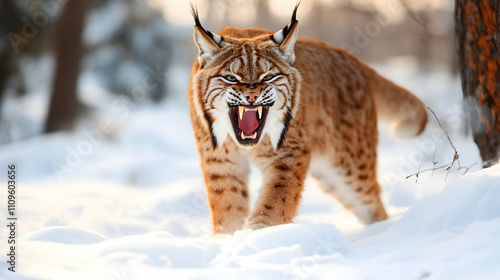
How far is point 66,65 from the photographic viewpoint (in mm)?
11344

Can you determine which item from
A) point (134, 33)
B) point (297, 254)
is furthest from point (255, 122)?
point (134, 33)

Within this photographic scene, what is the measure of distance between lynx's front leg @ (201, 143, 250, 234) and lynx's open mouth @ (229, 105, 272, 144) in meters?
0.38

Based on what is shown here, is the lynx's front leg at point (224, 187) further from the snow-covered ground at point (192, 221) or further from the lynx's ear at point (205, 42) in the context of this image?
the lynx's ear at point (205, 42)

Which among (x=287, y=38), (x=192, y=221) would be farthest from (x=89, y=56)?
(x=287, y=38)

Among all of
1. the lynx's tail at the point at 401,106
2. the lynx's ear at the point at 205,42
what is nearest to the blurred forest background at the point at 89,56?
the lynx's tail at the point at 401,106

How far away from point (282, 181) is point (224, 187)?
0.43 metres

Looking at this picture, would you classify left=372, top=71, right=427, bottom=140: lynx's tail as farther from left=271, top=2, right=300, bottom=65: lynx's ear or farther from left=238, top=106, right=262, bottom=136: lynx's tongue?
left=238, top=106, right=262, bottom=136: lynx's tongue

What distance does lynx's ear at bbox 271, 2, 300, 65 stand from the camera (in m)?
3.74

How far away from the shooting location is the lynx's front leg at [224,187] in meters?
Answer: 4.08

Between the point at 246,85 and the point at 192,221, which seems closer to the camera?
the point at 246,85

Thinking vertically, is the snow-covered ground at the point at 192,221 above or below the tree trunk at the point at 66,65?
below

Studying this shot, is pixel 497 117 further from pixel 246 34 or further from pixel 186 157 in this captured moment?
pixel 186 157

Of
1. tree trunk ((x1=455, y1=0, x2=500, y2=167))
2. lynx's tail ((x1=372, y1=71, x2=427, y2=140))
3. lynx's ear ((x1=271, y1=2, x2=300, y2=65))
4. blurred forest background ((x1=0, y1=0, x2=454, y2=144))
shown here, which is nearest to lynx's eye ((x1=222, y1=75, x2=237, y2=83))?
lynx's ear ((x1=271, y1=2, x2=300, y2=65))

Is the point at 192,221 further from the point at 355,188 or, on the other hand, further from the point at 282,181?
the point at 282,181
